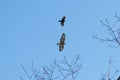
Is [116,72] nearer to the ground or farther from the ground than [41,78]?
nearer to the ground

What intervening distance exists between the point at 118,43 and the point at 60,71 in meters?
3.82

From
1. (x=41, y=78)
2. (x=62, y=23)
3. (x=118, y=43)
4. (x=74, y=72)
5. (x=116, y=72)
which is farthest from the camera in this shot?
(x=41, y=78)

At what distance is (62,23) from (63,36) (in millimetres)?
463

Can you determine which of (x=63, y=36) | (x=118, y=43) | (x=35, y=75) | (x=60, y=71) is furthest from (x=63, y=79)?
(x=63, y=36)

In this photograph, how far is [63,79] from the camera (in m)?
12.7

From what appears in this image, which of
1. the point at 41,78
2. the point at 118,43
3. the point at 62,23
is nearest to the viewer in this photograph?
the point at 62,23

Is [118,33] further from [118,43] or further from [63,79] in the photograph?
[63,79]

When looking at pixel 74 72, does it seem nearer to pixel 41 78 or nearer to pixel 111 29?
pixel 41 78

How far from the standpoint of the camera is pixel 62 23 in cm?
754

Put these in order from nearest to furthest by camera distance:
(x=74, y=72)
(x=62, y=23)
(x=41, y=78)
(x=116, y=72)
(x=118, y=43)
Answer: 1. (x=62, y=23)
2. (x=118, y=43)
3. (x=116, y=72)
4. (x=74, y=72)
5. (x=41, y=78)

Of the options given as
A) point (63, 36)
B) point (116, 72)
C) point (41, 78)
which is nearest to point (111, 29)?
point (116, 72)

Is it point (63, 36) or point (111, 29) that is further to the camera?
point (111, 29)

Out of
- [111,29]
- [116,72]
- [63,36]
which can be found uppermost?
[111,29]

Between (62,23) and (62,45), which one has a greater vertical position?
(62,23)
